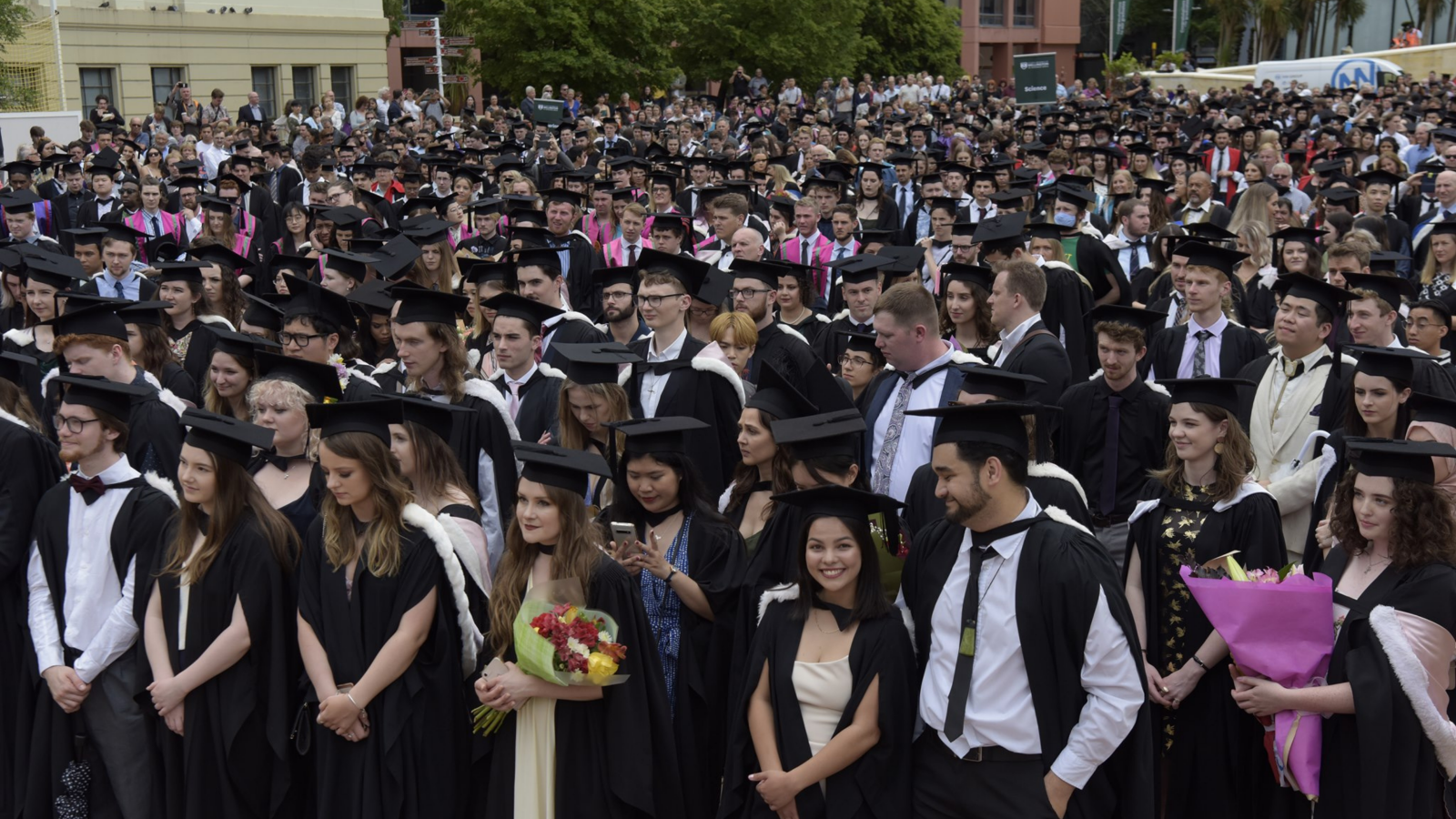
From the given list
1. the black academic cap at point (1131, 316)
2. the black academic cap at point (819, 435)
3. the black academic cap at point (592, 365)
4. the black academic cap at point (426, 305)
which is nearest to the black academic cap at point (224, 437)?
Answer: the black academic cap at point (592, 365)

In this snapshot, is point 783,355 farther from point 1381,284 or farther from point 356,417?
point 1381,284

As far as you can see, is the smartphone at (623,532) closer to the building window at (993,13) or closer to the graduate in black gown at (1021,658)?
the graduate in black gown at (1021,658)

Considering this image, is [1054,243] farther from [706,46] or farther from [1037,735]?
[706,46]

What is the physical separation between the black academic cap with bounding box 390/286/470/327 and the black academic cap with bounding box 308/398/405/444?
1.73 m

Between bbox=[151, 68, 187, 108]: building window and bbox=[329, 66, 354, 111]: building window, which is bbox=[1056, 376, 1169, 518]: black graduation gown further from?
bbox=[329, 66, 354, 111]: building window

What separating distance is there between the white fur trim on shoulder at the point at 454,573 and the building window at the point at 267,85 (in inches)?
1444

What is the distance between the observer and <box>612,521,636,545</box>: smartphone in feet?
15.1

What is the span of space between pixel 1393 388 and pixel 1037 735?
263 cm

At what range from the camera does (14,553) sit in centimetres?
561

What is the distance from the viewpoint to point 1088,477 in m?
6.66

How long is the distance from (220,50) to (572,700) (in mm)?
36233

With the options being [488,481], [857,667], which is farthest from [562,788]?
[488,481]

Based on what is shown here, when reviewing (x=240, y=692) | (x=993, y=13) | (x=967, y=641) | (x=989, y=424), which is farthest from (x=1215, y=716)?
(x=993, y=13)

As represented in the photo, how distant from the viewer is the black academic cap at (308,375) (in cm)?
596
